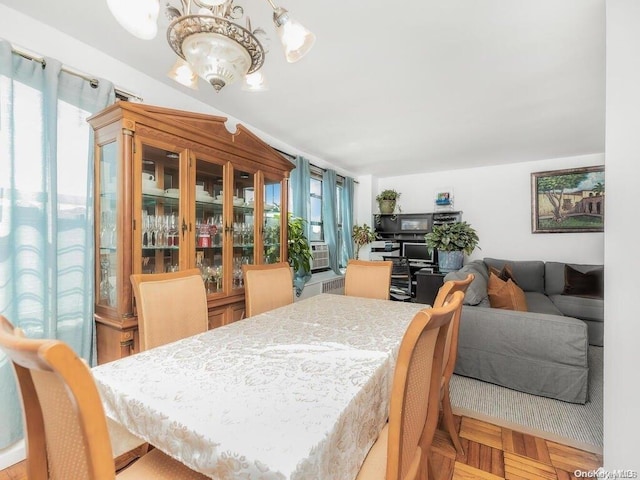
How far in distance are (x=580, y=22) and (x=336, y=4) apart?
50.3 inches

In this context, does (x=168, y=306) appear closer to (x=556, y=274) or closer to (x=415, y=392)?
(x=415, y=392)

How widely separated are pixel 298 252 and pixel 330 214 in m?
1.14

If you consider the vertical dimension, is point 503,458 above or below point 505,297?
below

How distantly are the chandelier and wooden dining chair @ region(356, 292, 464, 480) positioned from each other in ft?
3.42

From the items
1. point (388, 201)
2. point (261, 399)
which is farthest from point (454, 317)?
point (388, 201)

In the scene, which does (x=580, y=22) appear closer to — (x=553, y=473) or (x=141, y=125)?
(x=553, y=473)

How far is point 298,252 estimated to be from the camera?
3.28 meters

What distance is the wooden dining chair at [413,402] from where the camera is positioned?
71cm

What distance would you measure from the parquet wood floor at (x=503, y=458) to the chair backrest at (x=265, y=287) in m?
1.30

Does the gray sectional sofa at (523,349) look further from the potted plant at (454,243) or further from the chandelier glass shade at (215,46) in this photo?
the chandelier glass shade at (215,46)

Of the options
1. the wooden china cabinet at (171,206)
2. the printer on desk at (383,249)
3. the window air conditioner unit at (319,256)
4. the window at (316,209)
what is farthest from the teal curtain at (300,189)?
the printer on desk at (383,249)

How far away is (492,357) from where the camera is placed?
2305mm

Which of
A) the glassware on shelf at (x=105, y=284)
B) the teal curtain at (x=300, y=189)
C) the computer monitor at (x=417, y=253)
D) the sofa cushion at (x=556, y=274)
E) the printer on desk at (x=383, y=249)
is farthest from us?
the printer on desk at (x=383, y=249)
